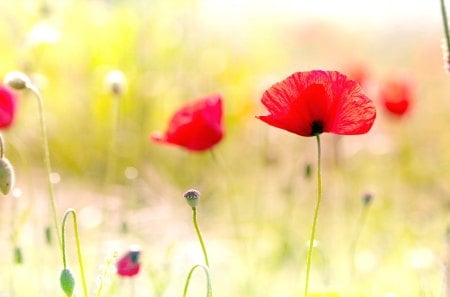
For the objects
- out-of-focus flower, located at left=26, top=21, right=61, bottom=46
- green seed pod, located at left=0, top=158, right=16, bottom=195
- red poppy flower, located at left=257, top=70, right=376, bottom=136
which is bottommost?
green seed pod, located at left=0, top=158, right=16, bottom=195

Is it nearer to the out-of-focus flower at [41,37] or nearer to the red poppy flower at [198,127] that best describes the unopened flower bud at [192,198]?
the red poppy flower at [198,127]

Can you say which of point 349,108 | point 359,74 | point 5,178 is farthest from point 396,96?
point 5,178

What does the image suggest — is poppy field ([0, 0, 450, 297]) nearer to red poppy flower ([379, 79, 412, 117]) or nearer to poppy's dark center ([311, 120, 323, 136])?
red poppy flower ([379, 79, 412, 117])

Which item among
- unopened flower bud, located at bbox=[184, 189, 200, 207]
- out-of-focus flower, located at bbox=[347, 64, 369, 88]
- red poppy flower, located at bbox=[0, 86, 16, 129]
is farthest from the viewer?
out-of-focus flower, located at bbox=[347, 64, 369, 88]

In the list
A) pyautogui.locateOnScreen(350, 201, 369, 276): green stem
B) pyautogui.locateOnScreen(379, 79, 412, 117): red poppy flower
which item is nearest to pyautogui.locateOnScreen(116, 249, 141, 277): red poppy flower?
pyautogui.locateOnScreen(350, 201, 369, 276): green stem

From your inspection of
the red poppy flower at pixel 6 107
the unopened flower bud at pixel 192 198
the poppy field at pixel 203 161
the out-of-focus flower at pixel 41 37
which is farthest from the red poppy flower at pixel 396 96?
the unopened flower bud at pixel 192 198

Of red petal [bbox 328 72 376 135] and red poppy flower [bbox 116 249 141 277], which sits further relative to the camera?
red poppy flower [bbox 116 249 141 277]

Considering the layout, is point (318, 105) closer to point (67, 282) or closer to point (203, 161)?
point (67, 282)

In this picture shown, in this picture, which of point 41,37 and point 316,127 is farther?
point 41,37

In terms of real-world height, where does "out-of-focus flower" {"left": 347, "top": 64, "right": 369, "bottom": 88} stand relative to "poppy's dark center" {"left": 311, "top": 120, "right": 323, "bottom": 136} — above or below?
above
